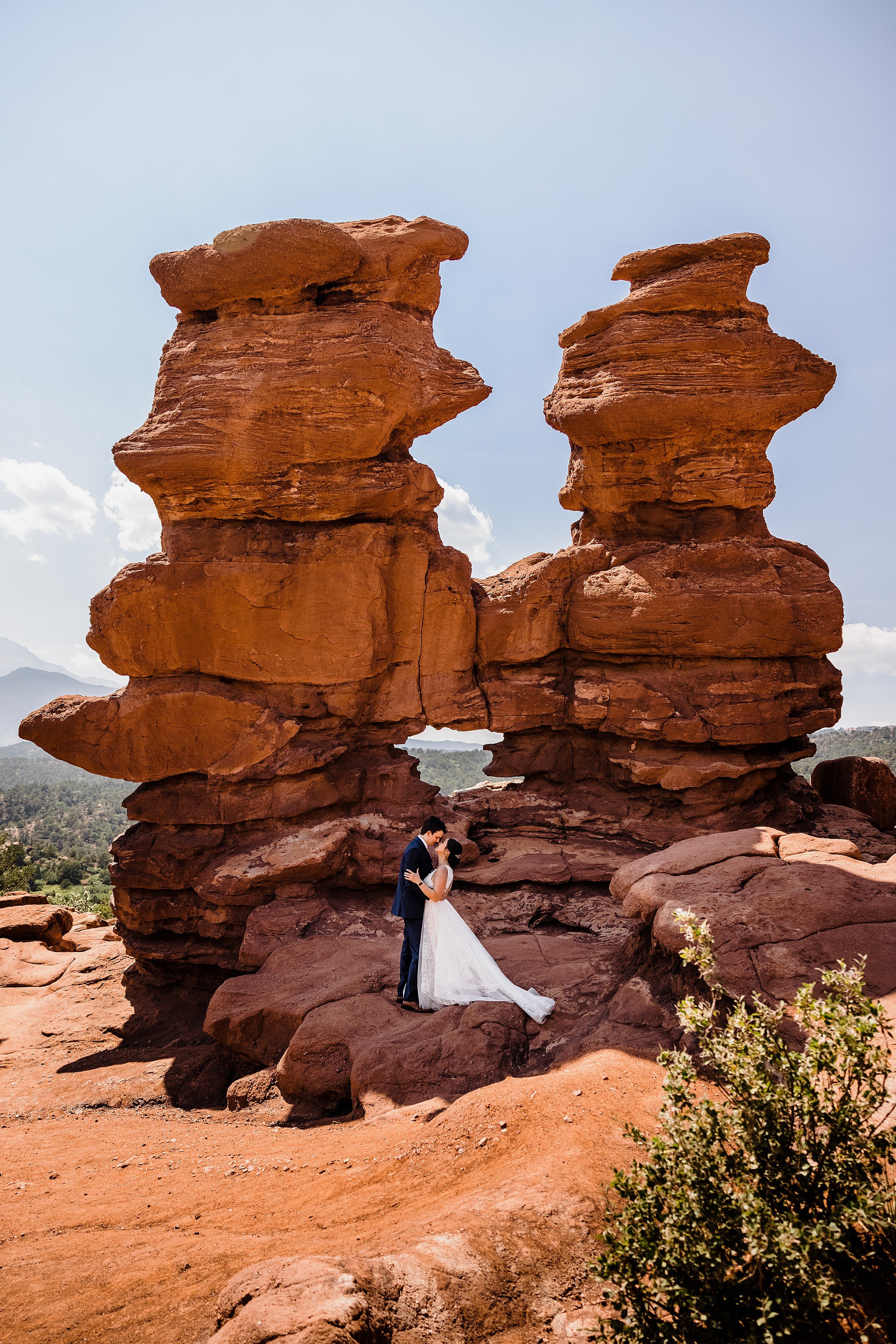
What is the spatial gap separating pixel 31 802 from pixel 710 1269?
7205 cm

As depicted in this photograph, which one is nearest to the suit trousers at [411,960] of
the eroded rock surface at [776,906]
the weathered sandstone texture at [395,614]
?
the eroded rock surface at [776,906]

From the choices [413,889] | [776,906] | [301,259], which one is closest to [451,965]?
[413,889]

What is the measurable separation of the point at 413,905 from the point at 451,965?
75 centimetres

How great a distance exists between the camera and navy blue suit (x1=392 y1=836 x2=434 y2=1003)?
829cm

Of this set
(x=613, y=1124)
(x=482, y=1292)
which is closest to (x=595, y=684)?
(x=613, y=1124)

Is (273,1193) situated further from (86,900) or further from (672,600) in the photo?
(86,900)

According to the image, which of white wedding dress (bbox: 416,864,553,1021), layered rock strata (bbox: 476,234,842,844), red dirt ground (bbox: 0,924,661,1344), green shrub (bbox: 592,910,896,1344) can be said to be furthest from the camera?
layered rock strata (bbox: 476,234,842,844)

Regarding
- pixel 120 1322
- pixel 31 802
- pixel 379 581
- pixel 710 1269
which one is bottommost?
pixel 31 802

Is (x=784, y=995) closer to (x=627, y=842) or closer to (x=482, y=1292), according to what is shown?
(x=482, y=1292)

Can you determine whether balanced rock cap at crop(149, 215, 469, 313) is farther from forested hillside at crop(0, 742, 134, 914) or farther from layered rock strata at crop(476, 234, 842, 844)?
forested hillside at crop(0, 742, 134, 914)

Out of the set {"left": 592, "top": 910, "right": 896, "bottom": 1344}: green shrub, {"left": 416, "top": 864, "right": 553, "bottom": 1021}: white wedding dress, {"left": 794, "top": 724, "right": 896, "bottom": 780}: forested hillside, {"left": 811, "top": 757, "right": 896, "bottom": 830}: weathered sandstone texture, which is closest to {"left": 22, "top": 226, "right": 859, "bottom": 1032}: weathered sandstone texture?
{"left": 811, "top": 757, "right": 896, "bottom": 830}: weathered sandstone texture

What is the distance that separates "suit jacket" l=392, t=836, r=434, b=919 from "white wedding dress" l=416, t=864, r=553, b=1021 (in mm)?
108

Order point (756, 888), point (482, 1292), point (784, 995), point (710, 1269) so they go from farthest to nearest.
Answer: point (756, 888) < point (784, 995) < point (482, 1292) < point (710, 1269)

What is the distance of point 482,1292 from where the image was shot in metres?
3.46
